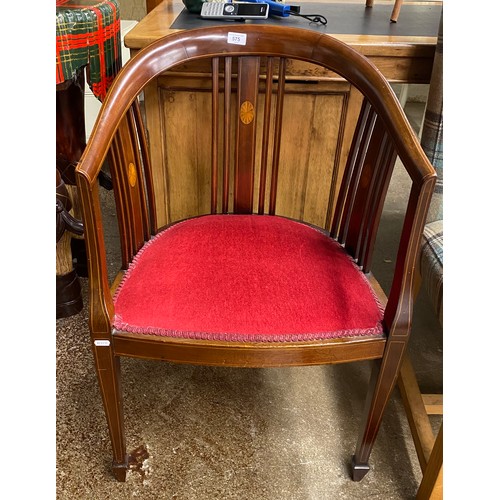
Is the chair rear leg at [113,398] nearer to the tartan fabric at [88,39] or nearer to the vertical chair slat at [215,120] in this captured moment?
the vertical chair slat at [215,120]

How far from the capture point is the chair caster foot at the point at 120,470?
1.11m

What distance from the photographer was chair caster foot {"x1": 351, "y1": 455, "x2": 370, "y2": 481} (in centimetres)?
113

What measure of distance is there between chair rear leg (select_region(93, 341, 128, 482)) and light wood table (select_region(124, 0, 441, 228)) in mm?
639

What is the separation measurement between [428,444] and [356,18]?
1139 millimetres

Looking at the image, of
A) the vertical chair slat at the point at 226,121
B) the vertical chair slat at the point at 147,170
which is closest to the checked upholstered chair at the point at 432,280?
the vertical chair slat at the point at 226,121

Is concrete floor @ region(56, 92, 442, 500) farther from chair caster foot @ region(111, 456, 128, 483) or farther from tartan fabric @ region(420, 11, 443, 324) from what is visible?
tartan fabric @ region(420, 11, 443, 324)

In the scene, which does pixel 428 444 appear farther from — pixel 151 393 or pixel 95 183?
pixel 95 183

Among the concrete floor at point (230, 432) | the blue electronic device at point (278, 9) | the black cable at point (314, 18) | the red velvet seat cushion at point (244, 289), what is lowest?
the concrete floor at point (230, 432)

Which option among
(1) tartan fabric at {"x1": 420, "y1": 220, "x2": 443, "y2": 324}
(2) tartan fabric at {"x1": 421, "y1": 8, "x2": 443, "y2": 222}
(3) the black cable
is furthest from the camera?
(3) the black cable

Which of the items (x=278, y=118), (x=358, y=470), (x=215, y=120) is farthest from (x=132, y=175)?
(x=358, y=470)

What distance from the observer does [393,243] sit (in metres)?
1.99

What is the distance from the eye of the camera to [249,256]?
1.05 metres

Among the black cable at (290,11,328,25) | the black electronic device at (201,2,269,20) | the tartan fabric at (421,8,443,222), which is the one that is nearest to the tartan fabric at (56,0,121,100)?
the black electronic device at (201,2,269,20)

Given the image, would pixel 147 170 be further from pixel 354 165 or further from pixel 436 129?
pixel 436 129
